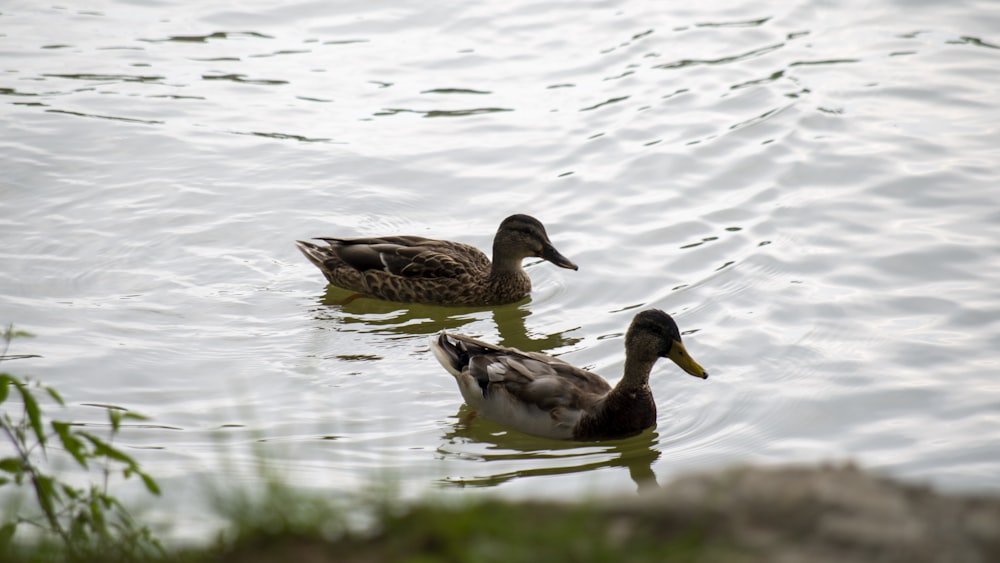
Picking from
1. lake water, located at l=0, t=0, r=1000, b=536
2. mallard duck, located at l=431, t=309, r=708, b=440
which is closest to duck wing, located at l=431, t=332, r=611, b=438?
mallard duck, located at l=431, t=309, r=708, b=440

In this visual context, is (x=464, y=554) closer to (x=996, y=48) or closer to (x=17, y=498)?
(x=17, y=498)

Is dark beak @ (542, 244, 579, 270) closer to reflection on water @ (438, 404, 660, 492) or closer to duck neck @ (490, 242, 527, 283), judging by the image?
duck neck @ (490, 242, 527, 283)

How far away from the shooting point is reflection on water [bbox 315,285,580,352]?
34.3 ft

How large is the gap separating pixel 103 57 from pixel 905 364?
38.2ft

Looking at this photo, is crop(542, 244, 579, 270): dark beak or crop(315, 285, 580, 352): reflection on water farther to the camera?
crop(542, 244, 579, 270): dark beak

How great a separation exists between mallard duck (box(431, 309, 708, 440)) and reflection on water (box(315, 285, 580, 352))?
4.43 feet

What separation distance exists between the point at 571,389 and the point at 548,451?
1.66 ft

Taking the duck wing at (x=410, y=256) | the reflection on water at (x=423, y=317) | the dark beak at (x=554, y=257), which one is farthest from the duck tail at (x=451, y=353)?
the dark beak at (x=554, y=257)

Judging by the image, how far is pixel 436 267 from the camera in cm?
1122

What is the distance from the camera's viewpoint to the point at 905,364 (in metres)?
9.20

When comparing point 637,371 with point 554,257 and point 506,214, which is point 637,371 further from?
point 506,214

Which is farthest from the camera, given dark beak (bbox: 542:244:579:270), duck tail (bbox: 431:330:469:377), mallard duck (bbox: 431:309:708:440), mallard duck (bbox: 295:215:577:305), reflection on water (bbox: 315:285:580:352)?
mallard duck (bbox: 295:215:577:305)

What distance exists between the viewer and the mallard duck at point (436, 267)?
1120cm

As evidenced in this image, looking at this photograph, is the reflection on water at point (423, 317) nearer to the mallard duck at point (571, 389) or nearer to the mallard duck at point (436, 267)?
the mallard duck at point (436, 267)
